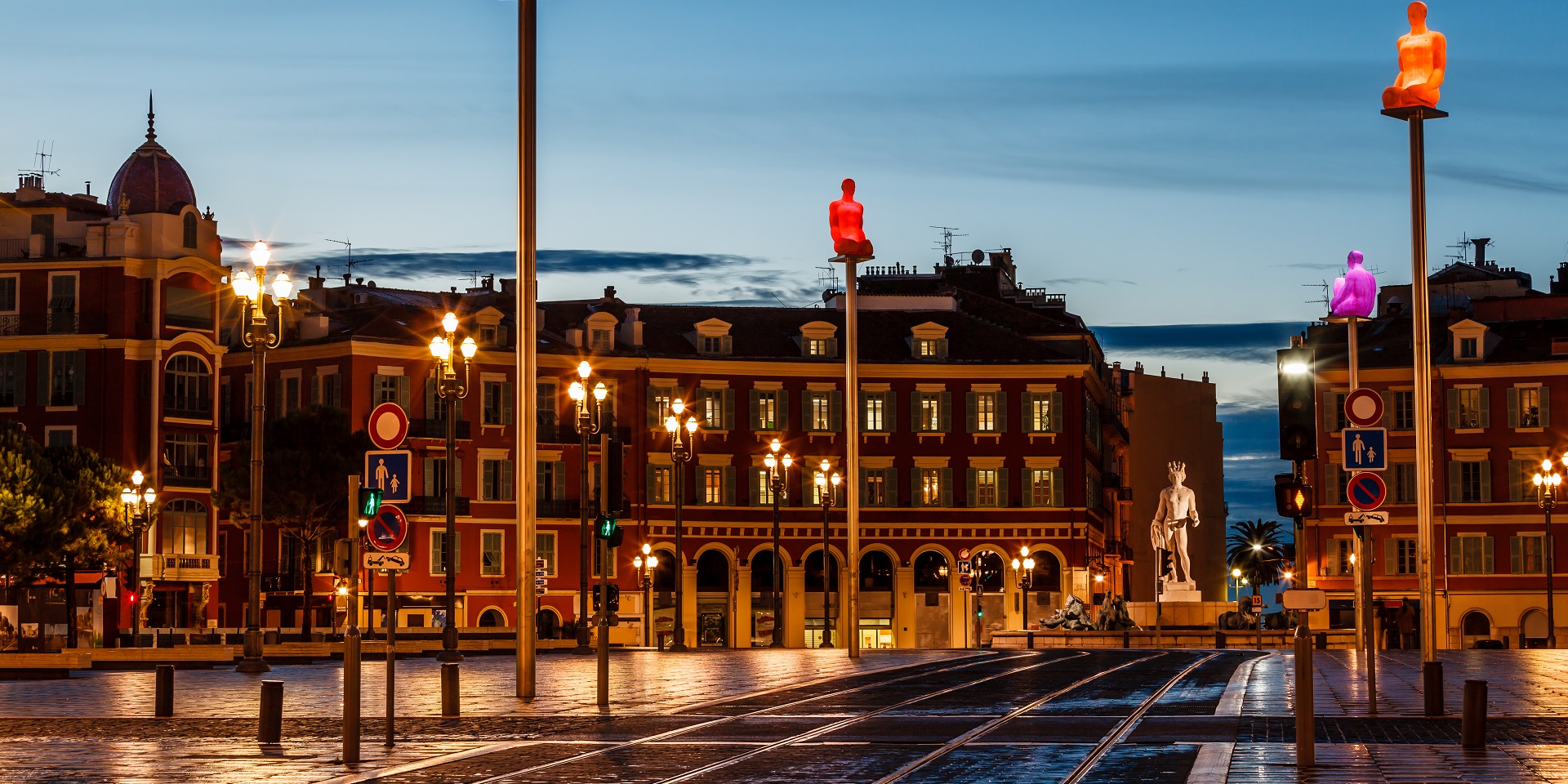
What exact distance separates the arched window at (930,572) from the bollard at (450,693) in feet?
194

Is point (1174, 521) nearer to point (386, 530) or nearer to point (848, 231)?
point (848, 231)

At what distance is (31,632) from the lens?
50906mm

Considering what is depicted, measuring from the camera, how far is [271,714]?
18.2 meters

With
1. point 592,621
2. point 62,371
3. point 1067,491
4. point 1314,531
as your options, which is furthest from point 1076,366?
point 62,371

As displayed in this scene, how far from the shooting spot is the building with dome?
67750 millimetres

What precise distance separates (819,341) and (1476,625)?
91.3ft

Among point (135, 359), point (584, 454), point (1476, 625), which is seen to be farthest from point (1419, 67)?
point (1476, 625)

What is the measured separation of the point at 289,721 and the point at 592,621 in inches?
1947

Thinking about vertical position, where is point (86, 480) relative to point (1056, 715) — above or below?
above

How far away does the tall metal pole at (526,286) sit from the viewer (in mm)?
23109

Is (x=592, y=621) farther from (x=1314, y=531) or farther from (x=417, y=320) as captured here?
(x=1314, y=531)

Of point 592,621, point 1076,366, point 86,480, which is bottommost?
point 592,621

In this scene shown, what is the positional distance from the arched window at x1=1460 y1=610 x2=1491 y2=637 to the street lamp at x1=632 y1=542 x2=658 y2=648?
31267 mm

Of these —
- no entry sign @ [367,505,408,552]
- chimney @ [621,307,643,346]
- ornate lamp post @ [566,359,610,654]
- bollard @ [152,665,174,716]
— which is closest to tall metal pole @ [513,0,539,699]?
bollard @ [152,665,174,716]
